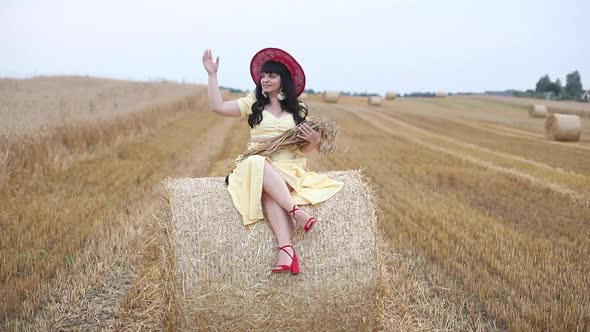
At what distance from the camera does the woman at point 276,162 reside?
3.76 meters

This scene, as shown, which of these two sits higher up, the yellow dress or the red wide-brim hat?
the red wide-brim hat

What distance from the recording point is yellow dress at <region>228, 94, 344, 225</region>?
3818 mm

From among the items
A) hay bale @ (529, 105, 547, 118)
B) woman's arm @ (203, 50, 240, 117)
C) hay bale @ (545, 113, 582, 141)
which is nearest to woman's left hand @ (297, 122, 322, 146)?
woman's arm @ (203, 50, 240, 117)

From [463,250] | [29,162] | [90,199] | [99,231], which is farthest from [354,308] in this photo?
[29,162]

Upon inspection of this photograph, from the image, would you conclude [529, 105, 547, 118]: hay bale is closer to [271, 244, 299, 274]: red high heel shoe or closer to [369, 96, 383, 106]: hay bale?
[369, 96, 383, 106]: hay bale

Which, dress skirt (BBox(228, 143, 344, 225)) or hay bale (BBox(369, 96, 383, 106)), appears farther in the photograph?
hay bale (BBox(369, 96, 383, 106))

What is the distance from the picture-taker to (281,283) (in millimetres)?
3688

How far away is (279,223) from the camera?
12.3 feet

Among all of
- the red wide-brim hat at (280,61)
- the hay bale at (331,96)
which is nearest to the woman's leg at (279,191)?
the red wide-brim hat at (280,61)

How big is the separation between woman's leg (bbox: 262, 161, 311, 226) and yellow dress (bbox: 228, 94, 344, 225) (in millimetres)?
45

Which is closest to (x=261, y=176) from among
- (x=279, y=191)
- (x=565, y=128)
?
(x=279, y=191)

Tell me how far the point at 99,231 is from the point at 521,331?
4.23 m

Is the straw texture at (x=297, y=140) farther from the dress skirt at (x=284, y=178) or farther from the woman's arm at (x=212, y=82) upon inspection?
the woman's arm at (x=212, y=82)

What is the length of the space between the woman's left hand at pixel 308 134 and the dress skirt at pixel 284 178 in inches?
8.6
